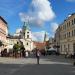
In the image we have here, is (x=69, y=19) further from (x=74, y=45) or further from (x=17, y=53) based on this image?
(x=17, y=53)

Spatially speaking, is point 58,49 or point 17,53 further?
point 58,49

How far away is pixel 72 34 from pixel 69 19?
5.54 m

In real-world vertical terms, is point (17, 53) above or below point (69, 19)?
below
